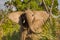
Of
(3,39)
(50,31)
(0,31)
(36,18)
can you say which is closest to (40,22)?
(36,18)

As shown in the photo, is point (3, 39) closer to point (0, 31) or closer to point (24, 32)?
point (0, 31)

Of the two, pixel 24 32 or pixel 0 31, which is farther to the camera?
pixel 0 31

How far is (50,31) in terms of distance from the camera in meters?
3.75

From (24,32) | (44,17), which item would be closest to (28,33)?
(24,32)

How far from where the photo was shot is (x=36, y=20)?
3002 millimetres

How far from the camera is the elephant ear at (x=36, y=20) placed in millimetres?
2984

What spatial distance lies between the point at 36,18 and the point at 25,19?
16 centimetres

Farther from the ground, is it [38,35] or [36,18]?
[36,18]

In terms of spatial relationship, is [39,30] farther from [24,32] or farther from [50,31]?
[50,31]

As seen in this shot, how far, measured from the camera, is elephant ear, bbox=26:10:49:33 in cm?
298

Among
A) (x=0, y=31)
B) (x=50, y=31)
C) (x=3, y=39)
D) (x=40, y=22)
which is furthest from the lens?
(x=0, y=31)

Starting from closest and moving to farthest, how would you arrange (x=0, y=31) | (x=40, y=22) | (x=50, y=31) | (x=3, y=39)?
(x=40, y=22), (x=50, y=31), (x=3, y=39), (x=0, y=31)

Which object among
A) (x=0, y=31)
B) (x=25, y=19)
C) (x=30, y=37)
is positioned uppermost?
(x=25, y=19)

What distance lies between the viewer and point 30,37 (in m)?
3.03
